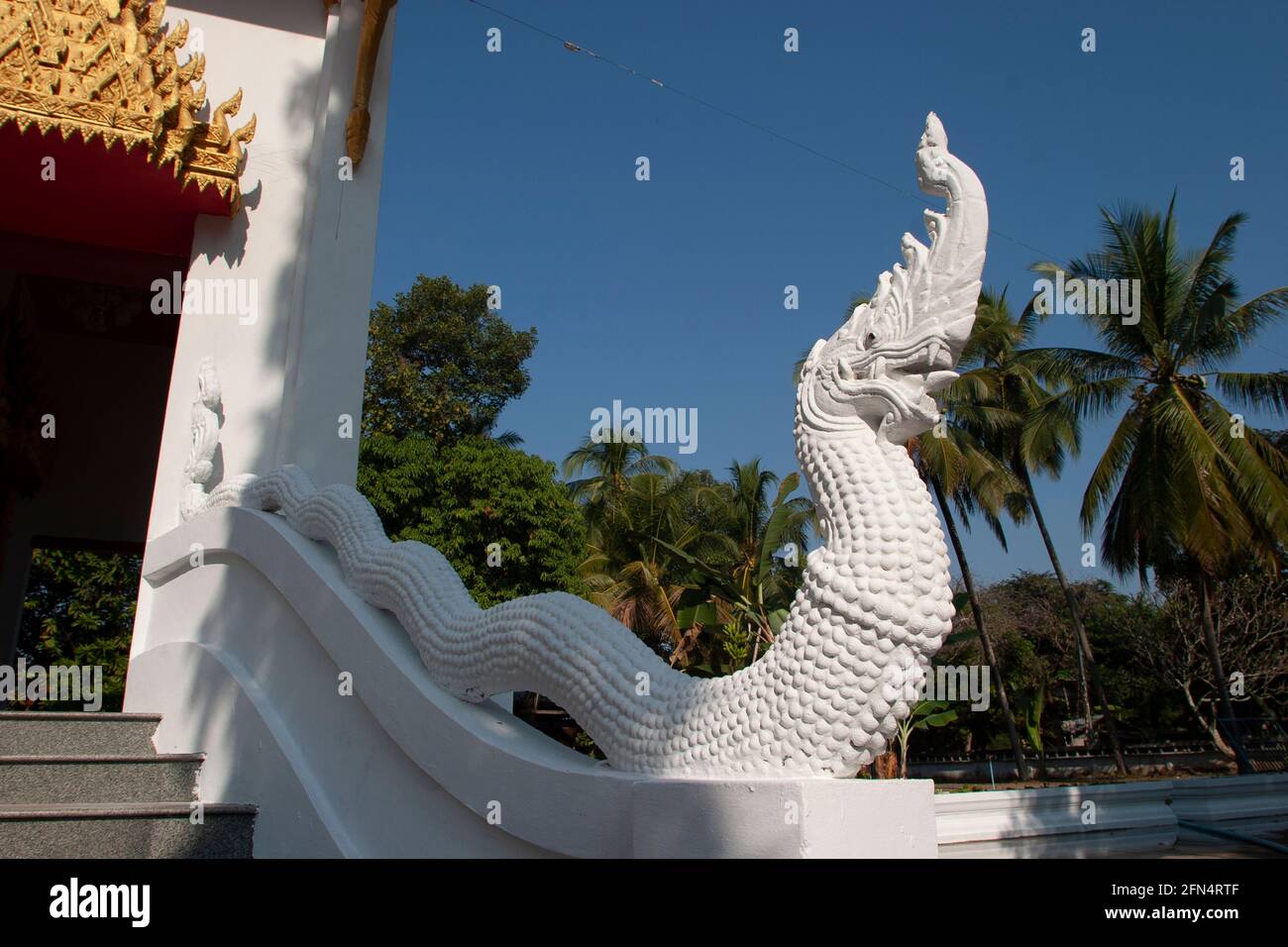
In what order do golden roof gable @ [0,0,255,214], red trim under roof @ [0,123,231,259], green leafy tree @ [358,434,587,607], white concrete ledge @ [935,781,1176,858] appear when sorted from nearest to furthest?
white concrete ledge @ [935,781,1176,858]
golden roof gable @ [0,0,255,214]
red trim under roof @ [0,123,231,259]
green leafy tree @ [358,434,587,607]

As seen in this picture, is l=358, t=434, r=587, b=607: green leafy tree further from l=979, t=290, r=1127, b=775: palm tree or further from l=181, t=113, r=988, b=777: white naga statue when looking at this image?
l=181, t=113, r=988, b=777: white naga statue

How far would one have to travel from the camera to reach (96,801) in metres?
3.26

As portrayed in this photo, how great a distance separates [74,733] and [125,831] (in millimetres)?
1026

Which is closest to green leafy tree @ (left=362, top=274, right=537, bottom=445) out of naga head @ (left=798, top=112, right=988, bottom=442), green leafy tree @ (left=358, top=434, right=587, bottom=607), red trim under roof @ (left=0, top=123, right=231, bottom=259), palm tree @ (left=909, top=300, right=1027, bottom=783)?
green leafy tree @ (left=358, top=434, right=587, bottom=607)

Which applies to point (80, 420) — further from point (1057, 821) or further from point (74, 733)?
point (1057, 821)

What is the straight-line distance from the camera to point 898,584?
1887 millimetres

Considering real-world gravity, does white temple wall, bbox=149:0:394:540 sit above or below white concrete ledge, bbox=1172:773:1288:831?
above

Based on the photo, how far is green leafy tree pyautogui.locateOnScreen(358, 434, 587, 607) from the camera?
16.3 meters

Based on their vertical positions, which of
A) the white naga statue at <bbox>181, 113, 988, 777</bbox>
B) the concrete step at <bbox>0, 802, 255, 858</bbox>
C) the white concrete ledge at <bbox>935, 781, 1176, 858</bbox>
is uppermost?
the white naga statue at <bbox>181, 113, 988, 777</bbox>

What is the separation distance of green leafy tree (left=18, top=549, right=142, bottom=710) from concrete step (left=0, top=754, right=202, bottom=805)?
14924 millimetres

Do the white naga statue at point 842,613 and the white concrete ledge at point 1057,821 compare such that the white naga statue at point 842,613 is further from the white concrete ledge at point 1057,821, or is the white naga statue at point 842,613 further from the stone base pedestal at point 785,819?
the white concrete ledge at point 1057,821

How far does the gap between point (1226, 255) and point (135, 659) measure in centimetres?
1560
